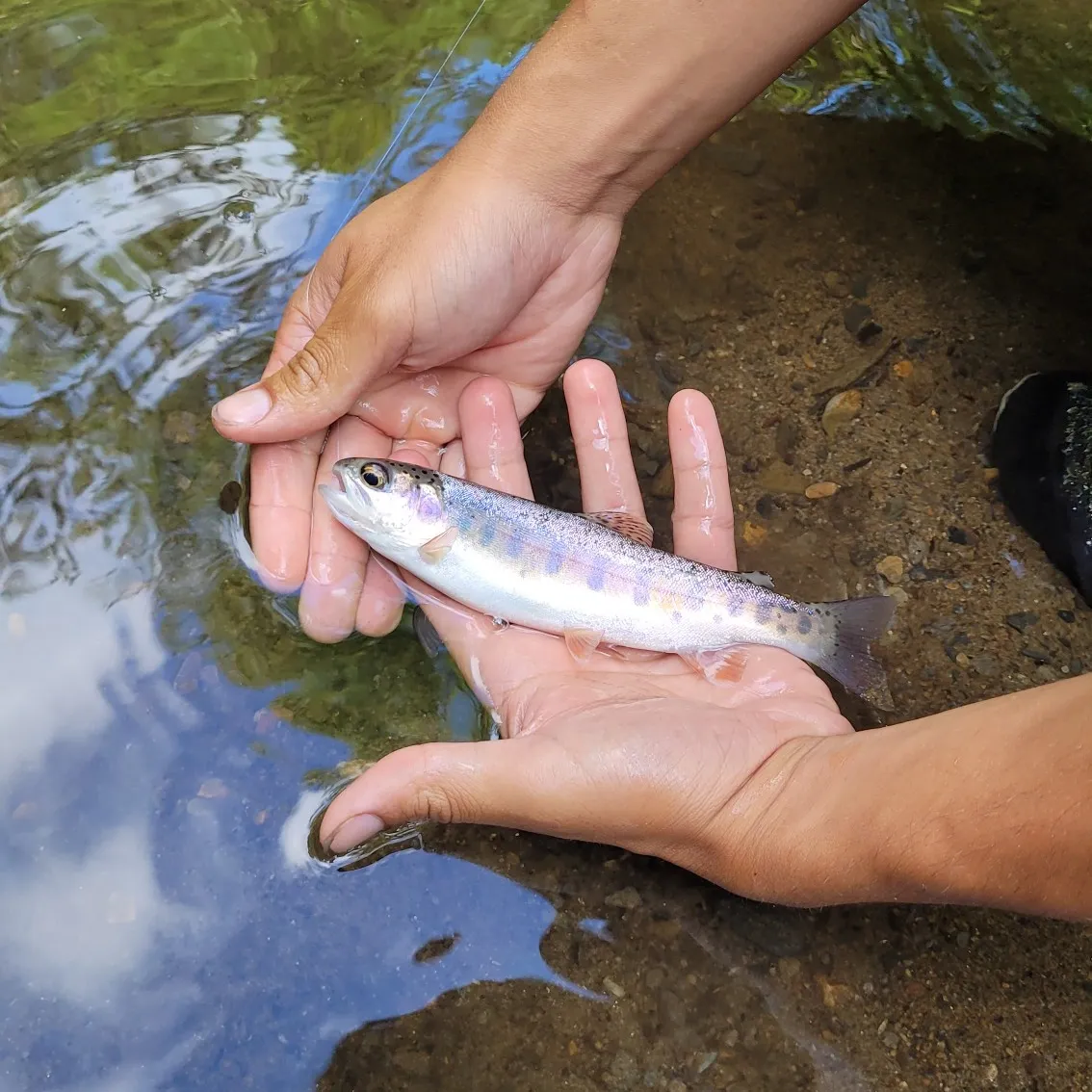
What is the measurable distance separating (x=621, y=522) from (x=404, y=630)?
95 cm

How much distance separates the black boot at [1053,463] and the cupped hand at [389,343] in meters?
2.05

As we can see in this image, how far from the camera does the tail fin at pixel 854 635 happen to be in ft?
11.0

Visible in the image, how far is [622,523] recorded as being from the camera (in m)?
3.50

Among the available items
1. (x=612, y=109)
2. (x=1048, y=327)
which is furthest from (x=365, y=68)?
(x=1048, y=327)

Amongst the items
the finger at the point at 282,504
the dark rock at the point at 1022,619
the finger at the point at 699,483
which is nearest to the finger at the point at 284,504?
the finger at the point at 282,504

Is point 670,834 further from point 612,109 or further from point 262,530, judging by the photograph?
point 612,109

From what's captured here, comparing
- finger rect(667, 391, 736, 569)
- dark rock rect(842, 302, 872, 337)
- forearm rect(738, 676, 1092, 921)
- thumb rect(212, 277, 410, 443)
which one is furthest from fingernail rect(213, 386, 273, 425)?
dark rock rect(842, 302, 872, 337)

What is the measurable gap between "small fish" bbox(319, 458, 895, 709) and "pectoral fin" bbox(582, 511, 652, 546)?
86mm

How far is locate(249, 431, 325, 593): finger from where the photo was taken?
3.28 metres

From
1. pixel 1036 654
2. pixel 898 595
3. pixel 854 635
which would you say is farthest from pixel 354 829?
pixel 1036 654

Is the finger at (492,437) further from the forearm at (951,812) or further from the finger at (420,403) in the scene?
the forearm at (951,812)

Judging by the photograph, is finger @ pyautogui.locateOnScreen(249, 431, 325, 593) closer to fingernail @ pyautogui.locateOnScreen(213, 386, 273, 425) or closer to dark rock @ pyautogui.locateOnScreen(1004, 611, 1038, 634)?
fingernail @ pyautogui.locateOnScreen(213, 386, 273, 425)

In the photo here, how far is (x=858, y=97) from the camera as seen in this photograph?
5.05 metres

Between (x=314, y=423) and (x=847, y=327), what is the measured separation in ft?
9.07
